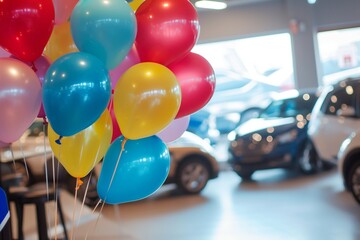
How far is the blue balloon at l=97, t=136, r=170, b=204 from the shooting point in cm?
224

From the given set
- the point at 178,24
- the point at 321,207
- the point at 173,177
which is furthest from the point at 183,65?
the point at 173,177

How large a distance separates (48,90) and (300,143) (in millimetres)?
6465

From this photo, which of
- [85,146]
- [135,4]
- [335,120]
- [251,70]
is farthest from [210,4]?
[85,146]

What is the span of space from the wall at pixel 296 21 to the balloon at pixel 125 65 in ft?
27.5

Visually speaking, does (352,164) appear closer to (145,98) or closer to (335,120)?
(335,120)

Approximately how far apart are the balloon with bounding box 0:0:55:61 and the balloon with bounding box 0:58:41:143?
0.07m

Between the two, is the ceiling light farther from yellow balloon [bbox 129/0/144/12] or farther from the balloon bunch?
the balloon bunch

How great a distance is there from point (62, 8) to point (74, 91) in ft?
1.81

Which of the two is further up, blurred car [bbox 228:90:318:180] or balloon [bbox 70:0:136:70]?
balloon [bbox 70:0:136:70]

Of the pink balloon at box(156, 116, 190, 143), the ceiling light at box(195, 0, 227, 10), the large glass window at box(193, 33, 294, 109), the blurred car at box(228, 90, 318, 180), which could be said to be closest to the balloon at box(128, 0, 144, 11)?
the pink balloon at box(156, 116, 190, 143)

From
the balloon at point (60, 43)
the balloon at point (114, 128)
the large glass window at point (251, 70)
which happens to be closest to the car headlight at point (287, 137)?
the large glass window at point (251, 70)

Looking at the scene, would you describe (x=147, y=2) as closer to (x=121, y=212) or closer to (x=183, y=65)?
(x=183, y=65)

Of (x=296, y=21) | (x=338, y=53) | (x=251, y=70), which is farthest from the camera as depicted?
(x=251, y=70)

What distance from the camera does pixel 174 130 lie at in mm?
2680
